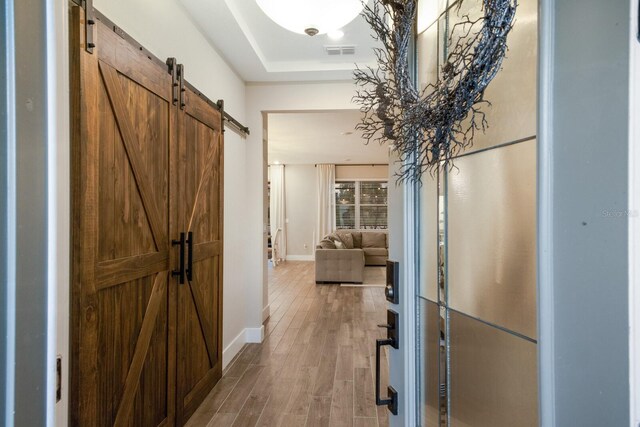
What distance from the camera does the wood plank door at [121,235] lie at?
1.43 metres

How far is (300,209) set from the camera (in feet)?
35.6

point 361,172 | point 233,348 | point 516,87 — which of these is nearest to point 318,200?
point 361,172

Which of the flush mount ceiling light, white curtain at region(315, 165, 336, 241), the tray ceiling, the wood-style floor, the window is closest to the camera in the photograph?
the flush mount ceiling light

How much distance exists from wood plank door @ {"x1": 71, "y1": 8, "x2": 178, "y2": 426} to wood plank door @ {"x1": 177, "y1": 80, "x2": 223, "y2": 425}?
0.16m

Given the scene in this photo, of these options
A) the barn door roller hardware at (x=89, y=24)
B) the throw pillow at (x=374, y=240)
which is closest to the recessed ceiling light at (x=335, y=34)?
the barn door roller hardware at (x=89, y=24)

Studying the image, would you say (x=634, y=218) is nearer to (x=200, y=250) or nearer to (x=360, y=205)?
(x=200, y=250)

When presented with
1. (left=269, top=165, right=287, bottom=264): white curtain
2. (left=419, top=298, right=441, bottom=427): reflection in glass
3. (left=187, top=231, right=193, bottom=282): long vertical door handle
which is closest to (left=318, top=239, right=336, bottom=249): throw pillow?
(left=269, top=165, right=287, bottom=264): white curtain

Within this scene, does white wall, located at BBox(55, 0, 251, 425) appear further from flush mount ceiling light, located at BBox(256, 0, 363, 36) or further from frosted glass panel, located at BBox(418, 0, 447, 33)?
frosted glass panel, located at BBox(418, 0, 447, 33)

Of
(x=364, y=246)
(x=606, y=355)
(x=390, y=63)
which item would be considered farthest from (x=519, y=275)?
(x=364, y=246)

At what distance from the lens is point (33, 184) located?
0.44 meters

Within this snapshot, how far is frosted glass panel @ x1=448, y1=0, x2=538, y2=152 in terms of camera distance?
71cm

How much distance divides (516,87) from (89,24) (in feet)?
5.18

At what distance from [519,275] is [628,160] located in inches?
12.2

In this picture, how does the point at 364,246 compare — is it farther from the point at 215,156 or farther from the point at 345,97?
the point at 215,156
